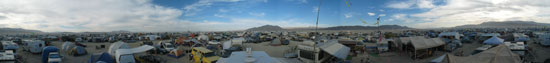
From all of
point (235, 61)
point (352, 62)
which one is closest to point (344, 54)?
point (352, 62)

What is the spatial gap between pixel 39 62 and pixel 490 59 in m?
14.4

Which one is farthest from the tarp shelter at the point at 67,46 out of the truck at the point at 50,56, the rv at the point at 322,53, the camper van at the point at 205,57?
the rv at the point at 322,53

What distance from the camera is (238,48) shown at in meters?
12.4

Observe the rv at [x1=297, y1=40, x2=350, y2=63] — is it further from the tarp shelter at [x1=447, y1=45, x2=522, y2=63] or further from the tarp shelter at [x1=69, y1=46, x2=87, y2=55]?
the tarp shelter at [x1=69, y1=46, x2=87, y2=55]

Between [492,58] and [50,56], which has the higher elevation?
[492,58]

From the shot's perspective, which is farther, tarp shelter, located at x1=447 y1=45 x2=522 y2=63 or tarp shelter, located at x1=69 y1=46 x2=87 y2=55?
tarp shelter, located at x1=69 y1=46 x2=87 y2=55

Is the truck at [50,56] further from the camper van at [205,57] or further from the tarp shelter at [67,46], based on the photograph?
the camper van at [205,57]

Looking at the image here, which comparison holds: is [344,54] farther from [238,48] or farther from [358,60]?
[238,48]

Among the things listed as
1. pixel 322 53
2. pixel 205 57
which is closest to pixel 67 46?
pixel 205 57

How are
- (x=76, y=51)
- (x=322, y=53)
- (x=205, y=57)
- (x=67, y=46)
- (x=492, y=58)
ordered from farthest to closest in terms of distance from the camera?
(x=67, y=46)
(x=76, y=51)
(x=205, y=57)
(x=322, y=53)
(x=492, y=58)

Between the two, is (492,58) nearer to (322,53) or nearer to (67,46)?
(322,53)

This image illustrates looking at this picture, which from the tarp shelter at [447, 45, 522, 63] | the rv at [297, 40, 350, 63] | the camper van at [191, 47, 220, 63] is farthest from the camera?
the camper van at [191, 47, 220, 63]

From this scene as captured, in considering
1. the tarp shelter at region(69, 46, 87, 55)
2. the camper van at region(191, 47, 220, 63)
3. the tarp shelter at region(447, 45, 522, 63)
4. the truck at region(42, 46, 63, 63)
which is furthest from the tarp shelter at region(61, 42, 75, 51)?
the tarp shelter at region(447, 45, 522, 63)

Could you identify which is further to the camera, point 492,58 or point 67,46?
point 67,46
